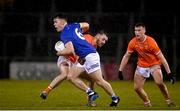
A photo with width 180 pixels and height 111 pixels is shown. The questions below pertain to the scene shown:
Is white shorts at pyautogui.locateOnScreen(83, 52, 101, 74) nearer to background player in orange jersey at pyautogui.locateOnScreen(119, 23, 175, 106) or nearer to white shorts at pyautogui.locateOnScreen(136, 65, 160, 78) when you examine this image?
background player in orange jersey at pyautogui.locateOnScreen(119, 23, 175, 106)

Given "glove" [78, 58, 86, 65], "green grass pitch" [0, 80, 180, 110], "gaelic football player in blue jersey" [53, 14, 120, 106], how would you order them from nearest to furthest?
"green grass pitch" [0, 80, 180, 110] → "gaelic football player in blue jersey" [53, 14, 120, 106] → "glove" [78, 58, 86, 65]

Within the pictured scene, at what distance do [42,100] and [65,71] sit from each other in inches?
39.7

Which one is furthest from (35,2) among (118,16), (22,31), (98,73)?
(98,73)

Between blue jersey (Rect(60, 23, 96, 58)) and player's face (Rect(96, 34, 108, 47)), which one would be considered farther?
player's face (Rect(96, 34, 108, 47))

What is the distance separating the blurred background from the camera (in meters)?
32.9

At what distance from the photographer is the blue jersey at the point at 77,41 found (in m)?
16.4

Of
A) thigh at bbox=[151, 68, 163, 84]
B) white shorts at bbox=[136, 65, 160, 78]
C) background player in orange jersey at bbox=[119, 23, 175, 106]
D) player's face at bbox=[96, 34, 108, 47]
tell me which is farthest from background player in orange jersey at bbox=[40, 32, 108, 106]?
thigh at bbox=[151, 68, 163, 84]

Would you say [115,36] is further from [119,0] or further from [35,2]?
[35,2]

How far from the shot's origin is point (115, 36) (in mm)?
33812

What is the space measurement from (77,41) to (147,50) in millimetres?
1695

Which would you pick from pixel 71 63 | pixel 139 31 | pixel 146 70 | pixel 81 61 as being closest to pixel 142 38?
pixel 139 31

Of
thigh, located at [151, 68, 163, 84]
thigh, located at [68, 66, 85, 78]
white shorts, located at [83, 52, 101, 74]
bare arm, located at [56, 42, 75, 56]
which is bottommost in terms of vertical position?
thigh, located at [151, 68, 163, 84]

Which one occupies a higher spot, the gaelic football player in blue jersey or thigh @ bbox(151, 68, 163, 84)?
the gaelic football player in blue jersey

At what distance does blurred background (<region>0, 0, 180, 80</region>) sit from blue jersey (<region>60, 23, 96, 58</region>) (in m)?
15.9
